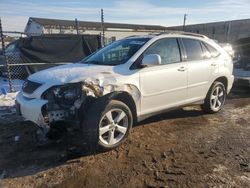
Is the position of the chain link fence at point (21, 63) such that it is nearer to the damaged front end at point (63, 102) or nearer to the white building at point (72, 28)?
the damaged front end at point (63, 102)

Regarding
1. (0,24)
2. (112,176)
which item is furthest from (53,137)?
(0,24)

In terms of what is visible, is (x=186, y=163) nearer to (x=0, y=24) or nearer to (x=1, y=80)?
(x=0, y=24)

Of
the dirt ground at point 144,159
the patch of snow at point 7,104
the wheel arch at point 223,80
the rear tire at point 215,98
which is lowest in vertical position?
the patch of snow at point 7,104

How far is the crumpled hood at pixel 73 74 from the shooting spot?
4660mm

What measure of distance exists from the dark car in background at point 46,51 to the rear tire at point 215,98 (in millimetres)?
6390

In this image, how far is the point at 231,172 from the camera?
4105 mm

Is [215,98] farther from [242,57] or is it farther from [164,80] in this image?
[242,57]

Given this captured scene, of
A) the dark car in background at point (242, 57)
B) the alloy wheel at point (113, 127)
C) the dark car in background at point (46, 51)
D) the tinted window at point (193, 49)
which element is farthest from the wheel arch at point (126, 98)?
the dark car in background at point (242, 57)

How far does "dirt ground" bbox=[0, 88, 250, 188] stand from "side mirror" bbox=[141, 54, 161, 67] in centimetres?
129

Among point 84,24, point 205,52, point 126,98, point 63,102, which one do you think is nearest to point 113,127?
point 126,98

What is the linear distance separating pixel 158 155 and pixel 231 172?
1073mm

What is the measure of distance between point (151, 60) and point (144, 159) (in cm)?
168

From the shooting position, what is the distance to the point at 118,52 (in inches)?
229

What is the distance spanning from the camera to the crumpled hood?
4.66 meters
